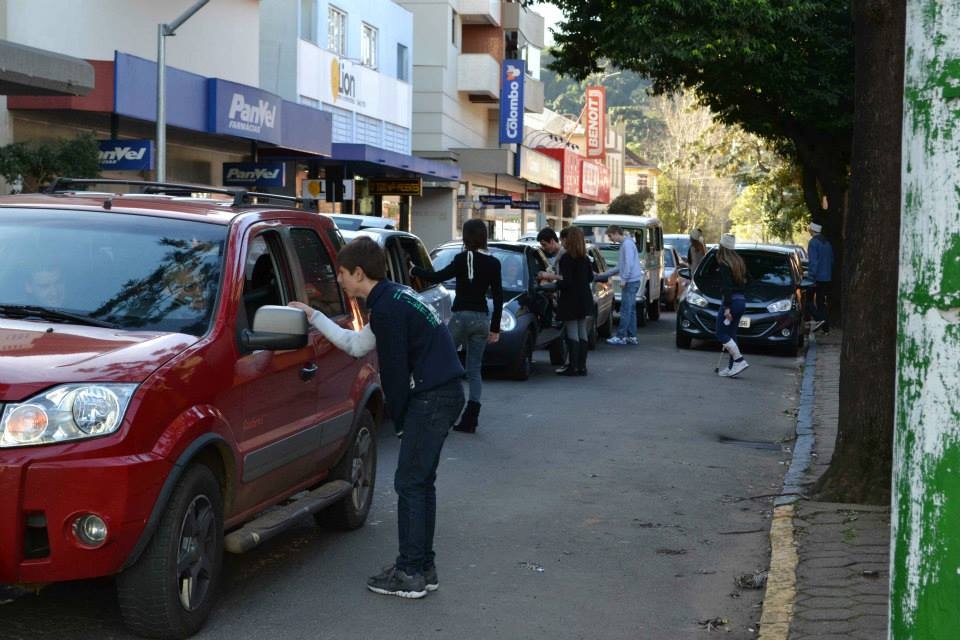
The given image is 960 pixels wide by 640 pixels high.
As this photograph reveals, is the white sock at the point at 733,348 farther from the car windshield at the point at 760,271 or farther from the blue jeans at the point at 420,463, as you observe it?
the blue jeans at the point at 420,463

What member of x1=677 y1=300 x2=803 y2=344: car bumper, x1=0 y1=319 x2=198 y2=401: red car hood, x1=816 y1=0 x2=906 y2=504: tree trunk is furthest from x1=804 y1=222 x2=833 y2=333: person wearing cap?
x1=0 y1=319 x2=198 y2=401: red car hood

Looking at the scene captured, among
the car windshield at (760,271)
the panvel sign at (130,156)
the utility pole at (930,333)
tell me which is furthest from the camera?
the car windshield at (760,271)

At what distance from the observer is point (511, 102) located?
5209 cm

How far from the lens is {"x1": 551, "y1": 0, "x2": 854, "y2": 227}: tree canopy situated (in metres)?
26.0

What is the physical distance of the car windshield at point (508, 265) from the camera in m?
17.2

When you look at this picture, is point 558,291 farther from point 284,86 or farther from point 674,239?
point 674,239

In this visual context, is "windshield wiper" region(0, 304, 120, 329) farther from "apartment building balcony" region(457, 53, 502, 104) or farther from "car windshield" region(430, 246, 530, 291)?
"apartment building balcony" region(457, 53, 502, 104)

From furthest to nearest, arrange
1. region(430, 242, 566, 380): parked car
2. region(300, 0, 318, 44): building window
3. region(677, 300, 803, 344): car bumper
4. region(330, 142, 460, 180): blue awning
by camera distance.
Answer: region(300, 0, 318, 44): building window
region(330, 142, 460, 180): blue awning
region(677, 300, 803, 344): car bumper
region(430, 242, 566, 380): parked car

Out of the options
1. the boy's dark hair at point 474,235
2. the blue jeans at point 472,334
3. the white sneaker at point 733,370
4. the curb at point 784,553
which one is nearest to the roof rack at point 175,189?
the curb at point 784,553

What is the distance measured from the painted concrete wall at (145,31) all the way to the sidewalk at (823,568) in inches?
613

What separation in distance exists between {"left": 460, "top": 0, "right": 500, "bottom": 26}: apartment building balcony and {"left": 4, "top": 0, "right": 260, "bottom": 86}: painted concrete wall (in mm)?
22867

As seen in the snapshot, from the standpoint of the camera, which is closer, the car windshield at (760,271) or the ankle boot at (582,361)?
the ankle boot at (582,361)

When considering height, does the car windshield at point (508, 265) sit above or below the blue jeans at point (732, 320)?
above

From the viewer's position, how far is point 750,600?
6.87 meters
